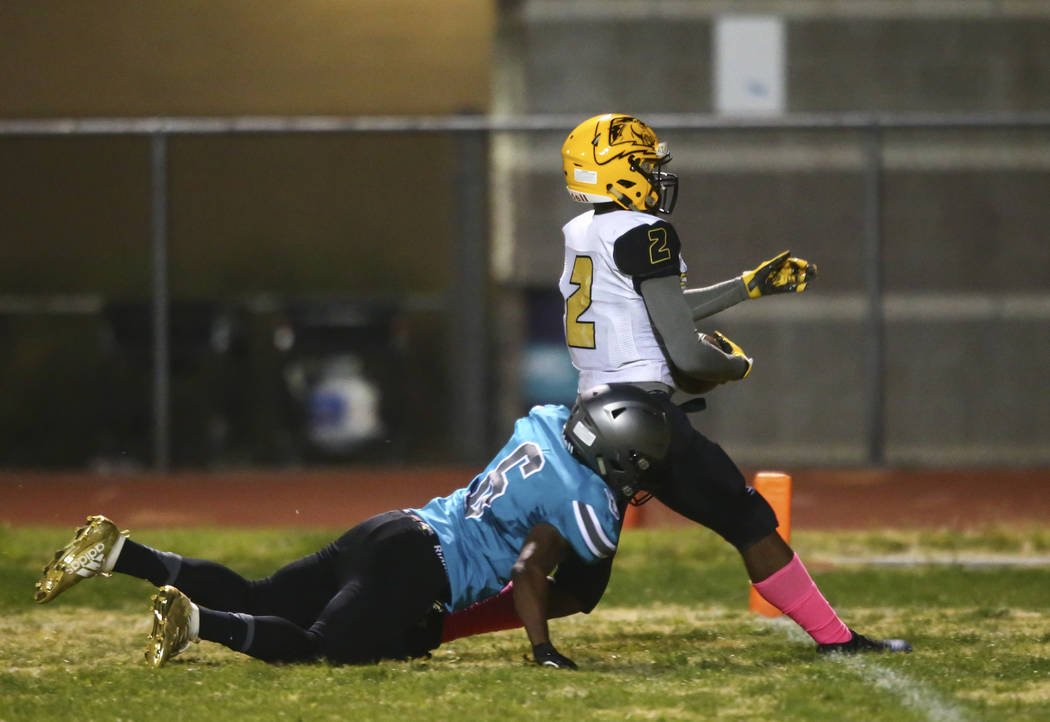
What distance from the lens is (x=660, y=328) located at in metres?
5.76

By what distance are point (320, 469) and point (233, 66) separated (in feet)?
17.2

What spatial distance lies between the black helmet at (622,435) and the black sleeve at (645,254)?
1.29 ft

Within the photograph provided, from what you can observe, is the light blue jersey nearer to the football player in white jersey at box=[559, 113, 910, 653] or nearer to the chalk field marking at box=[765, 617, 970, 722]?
the football player in white jersey at box=[559, 113, 910, 653]

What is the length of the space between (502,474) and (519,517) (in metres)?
0.17

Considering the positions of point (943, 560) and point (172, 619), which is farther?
point (943, 560)

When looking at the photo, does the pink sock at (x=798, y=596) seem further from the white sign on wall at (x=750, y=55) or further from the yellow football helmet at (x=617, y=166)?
the white sign on wall at (x=750, y=55)

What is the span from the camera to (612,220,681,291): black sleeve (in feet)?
18.9

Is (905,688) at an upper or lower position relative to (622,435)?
lower

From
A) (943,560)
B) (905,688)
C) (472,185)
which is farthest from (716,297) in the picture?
(472,185)

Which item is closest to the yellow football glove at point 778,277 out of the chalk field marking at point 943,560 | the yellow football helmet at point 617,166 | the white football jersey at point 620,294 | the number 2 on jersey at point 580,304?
the white football jersey at point 620,294

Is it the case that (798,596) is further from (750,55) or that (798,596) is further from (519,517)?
(750,55)

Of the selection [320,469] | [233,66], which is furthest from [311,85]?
[320,469]

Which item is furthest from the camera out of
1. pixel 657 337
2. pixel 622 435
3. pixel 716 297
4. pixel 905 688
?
pixel 716 297

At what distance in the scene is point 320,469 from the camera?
1277 cm
